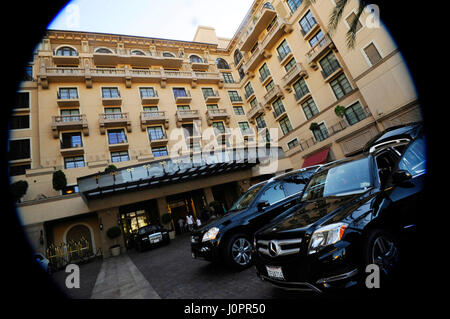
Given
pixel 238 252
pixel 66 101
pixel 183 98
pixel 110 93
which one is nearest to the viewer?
pixel 238 252

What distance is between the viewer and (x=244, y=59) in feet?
92.7

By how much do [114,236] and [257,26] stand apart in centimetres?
2682

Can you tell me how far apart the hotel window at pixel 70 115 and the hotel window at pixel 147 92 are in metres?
6.69

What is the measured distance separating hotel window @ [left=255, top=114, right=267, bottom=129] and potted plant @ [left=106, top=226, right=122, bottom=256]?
2024cm

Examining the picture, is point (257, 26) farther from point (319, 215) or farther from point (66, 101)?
point (319, 215)

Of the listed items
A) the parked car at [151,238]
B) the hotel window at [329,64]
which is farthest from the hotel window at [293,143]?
the parked car at [151,238]

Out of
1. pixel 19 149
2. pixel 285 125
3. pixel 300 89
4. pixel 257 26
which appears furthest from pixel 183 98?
pixel 19 149

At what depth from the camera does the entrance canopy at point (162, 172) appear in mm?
13469

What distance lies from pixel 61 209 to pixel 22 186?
9.60 feet

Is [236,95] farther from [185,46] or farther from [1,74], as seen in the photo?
[1,74]

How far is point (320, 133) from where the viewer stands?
66.3 feet

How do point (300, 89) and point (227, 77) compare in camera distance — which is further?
point (227, 77)

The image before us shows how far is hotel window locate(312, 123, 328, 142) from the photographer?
19766mm
